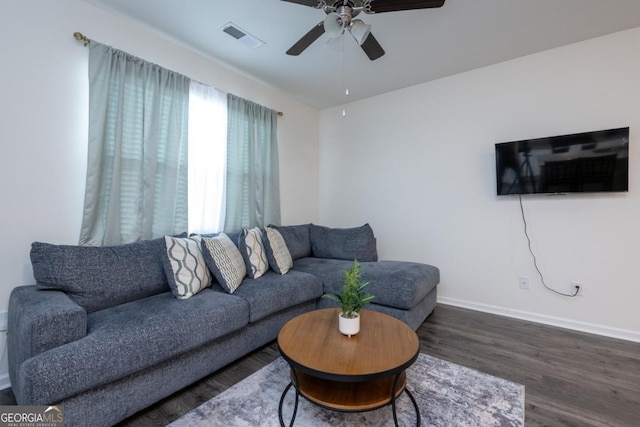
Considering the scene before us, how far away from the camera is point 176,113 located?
8.64ft

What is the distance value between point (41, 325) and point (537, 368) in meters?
2.98

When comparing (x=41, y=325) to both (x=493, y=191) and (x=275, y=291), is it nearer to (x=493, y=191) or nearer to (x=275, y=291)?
(x=275, y=291)

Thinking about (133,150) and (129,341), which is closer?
(129,341)

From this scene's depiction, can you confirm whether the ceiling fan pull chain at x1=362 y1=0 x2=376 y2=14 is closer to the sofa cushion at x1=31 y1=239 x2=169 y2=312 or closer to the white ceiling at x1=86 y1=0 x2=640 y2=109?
the white ceiling at x1=86 y1=0 x2=640 y2=109

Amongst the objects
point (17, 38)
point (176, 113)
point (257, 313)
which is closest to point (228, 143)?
point (176, 113)

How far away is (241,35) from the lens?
8.42 ft

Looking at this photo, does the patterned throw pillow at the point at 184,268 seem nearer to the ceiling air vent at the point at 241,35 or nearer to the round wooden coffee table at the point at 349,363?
the round wooden coffee table at the point at 349,363

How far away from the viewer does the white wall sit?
2.53 meters

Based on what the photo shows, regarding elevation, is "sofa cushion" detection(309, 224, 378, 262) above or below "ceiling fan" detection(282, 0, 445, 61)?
below

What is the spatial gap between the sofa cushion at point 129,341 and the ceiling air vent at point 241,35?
2.23m

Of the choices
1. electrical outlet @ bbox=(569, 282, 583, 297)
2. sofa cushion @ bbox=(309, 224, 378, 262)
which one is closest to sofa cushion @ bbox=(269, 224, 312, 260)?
sofa cushion @ bbox=(309, 224, 378, 262)

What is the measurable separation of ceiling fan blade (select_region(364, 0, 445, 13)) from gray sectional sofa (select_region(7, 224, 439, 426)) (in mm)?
1958

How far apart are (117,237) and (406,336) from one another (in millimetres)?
2254

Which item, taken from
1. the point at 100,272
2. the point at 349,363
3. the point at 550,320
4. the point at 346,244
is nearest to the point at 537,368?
the point at 550,320
